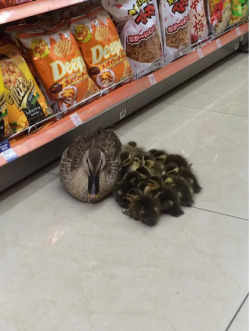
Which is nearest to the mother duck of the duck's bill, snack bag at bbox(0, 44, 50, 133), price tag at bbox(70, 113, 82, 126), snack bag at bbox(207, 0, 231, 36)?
the duck's bill

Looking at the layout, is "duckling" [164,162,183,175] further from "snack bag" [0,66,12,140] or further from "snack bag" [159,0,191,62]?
"snack bag" [159,0,191,62]

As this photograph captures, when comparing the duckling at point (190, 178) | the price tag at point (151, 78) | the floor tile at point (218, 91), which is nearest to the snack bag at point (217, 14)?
the floor tile at point (218, 91)

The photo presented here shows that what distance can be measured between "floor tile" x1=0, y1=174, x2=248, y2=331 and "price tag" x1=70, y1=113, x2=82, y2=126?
1.19 ft

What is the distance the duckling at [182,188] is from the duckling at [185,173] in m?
0.07

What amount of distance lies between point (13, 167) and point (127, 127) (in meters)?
0.88

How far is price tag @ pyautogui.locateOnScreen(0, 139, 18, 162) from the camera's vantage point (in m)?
2.10

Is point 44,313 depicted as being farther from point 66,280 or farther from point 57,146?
point 57,146

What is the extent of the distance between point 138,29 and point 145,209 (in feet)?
3.88

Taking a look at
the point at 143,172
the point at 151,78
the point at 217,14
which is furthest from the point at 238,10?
the point at 143,172

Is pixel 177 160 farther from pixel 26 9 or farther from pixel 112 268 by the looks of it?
pixel 26 9

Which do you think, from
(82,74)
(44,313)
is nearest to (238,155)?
(82,74)

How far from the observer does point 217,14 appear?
3.60 m

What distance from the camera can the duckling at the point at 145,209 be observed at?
2037 millimetres

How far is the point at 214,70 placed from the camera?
13.2ft
